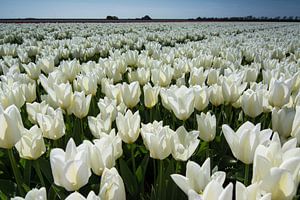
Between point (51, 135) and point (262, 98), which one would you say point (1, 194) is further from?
point (262, 98)

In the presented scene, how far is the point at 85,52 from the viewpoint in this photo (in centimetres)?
575

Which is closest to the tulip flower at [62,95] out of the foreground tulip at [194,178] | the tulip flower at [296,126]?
the foreground tulip at [194,178]

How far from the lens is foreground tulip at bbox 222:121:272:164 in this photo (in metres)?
1.37

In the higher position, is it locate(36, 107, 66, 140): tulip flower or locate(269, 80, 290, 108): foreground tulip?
locate(269, 80, 290, 108): foreground tulip

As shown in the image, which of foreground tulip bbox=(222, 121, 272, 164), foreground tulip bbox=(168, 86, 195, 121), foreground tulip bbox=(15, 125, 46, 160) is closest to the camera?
foreground tulip bbox=(222, 121, 272, 164)

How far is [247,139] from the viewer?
54.3 inches

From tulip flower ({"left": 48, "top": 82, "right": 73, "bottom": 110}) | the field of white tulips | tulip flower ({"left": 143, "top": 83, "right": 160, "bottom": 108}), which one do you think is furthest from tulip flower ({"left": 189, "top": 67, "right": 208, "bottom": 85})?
tulip flower ({"left": 48, "top": 82, "right": 73, "bottom": 110})

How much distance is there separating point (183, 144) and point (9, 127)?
792 millimetres

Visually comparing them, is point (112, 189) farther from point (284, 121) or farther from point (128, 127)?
point (284, 121)

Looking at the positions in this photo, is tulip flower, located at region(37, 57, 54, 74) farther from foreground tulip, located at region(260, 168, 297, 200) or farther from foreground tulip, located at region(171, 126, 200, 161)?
foreground tulip, located at region(260, 168, 297, 200)

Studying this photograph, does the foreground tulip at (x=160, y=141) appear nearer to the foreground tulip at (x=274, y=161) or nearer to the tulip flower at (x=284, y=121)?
the foreground tulip at (x=274, y=161)

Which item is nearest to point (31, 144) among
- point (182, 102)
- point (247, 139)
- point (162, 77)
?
point (182, 102)

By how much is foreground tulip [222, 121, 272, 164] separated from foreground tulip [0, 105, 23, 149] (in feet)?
2.95

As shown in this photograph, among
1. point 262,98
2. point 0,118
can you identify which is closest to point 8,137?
point 0,118
